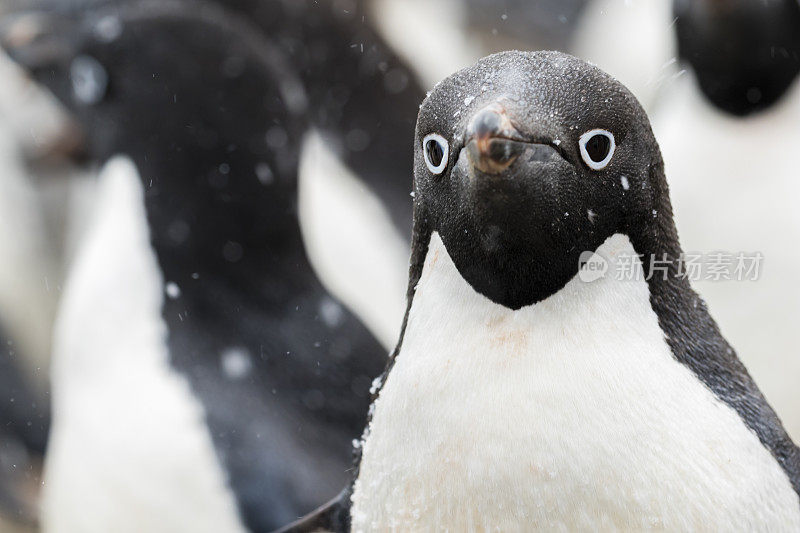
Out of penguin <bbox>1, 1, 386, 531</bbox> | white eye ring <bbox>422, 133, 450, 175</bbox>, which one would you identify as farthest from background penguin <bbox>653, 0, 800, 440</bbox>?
white eye ring <bbox>422, 133, 450, 175</bbox>

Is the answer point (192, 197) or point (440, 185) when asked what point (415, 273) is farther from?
point (192, 197)

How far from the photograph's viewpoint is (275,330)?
A: 1.42 m

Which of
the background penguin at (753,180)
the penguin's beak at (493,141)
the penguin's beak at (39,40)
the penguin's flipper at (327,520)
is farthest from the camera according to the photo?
the penguin's beak at (39,40)

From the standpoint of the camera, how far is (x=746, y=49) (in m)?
1.42

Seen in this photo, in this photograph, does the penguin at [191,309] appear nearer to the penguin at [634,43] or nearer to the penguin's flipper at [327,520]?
the penguin's flipper at [327,520]

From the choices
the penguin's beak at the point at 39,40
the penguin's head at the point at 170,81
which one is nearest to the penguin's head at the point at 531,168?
the penguin's head at the point at 170,81

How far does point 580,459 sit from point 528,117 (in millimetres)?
258

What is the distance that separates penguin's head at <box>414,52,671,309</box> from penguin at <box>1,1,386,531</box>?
1.88ft

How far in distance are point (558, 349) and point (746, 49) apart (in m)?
0.80

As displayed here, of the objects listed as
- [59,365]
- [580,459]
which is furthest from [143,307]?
[580,459]

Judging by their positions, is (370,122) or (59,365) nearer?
(59,365)

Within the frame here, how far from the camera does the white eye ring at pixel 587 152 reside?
30.4 inches

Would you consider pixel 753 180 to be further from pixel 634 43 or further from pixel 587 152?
pixel 587 152

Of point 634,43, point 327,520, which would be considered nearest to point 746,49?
point 634,43
